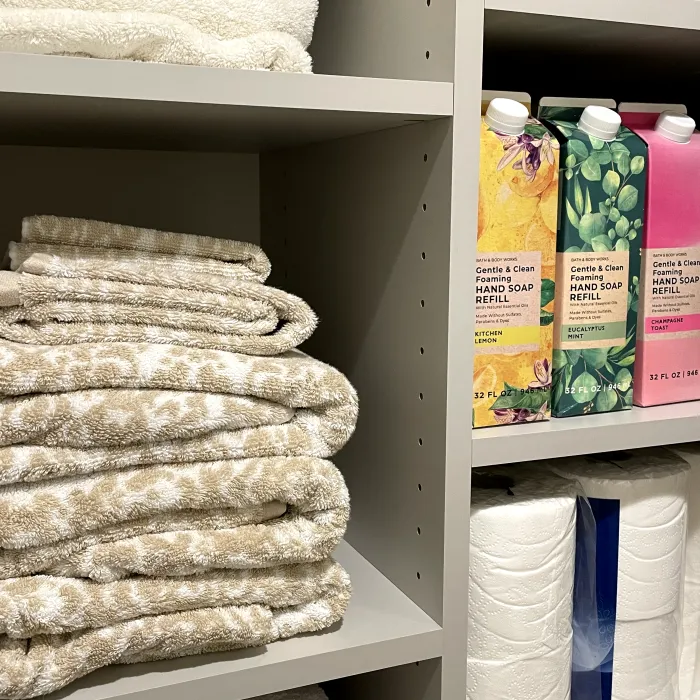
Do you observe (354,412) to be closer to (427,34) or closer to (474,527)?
(474,527)

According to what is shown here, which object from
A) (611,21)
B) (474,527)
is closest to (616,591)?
(474,527)

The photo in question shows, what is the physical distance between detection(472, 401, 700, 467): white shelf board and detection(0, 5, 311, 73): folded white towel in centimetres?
38

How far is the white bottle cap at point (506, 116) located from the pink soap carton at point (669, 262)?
0.51 ft

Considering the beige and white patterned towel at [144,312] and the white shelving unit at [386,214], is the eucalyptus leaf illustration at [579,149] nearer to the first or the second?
the white shelving unit at [386,214]

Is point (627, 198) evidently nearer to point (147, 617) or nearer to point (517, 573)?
point (517, 573)

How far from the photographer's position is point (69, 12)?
0.58 meters

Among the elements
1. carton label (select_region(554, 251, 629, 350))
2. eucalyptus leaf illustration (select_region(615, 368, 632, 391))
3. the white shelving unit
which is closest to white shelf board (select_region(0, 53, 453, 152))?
the white shelving unit

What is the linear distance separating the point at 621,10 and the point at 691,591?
641 millimetres

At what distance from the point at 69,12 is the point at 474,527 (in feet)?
1.78

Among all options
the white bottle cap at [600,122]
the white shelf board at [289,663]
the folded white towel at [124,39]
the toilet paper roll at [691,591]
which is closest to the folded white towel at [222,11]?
the folded white towel at [124,39]

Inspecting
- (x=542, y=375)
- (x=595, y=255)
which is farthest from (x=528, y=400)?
(x=595, y=255)

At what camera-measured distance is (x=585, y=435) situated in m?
0.72

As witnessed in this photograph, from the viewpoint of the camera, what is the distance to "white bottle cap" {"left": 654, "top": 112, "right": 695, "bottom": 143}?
2.51ft

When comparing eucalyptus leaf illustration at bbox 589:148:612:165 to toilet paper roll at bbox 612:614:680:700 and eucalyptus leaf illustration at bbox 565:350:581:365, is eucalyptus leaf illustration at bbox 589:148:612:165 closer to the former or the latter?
eucalyptus leaf illustration at bbox 565:350:581:365
